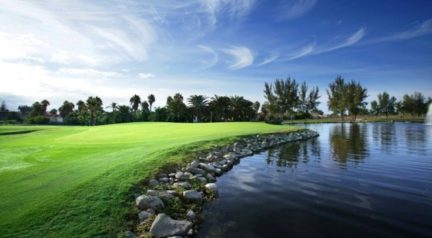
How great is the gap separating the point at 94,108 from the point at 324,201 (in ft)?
335

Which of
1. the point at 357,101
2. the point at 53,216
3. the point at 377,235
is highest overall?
the point at 357,101

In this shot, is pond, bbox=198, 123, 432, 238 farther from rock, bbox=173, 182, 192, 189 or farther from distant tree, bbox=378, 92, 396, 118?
distant tree, bbox=378, 92, 396, 118

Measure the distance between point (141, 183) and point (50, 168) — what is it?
4.85 m

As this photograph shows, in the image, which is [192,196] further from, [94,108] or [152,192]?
[94,108]

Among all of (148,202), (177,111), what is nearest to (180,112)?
(177,111)

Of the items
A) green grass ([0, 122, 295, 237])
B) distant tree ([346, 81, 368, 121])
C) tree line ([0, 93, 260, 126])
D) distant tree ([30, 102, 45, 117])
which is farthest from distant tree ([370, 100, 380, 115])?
distant tree ([30, 102, 45, 117])

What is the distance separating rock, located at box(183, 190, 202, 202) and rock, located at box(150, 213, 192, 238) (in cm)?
216

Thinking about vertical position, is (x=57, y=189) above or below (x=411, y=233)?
above

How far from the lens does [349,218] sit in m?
8.64

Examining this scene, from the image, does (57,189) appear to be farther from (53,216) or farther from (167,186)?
(167,186)

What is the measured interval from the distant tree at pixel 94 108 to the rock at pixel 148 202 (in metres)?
99.7

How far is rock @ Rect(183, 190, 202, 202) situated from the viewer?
33.8 feet

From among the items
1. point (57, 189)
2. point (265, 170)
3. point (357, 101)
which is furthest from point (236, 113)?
point (57, 189)

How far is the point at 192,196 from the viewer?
10.4m
